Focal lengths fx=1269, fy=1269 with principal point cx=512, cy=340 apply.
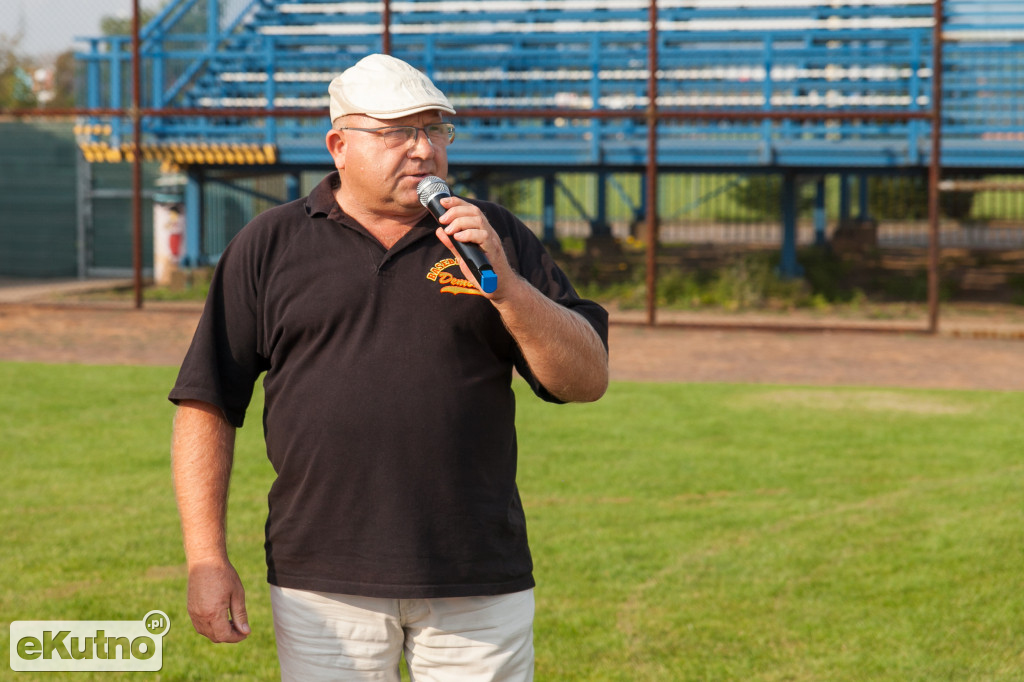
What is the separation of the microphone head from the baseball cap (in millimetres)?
142

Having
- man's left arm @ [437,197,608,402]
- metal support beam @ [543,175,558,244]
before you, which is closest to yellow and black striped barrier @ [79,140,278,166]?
metal support beam @ [543,175,558,244]

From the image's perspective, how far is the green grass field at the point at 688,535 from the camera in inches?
187

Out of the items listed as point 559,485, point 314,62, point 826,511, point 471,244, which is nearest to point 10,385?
Result: point 559,485

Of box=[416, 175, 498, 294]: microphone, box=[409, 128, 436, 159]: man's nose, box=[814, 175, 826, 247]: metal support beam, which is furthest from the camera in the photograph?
box=[814, 175, 826, 247]: metal support beam

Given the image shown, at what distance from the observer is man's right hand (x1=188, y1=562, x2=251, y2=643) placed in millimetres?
2688

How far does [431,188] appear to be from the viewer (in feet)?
8.22

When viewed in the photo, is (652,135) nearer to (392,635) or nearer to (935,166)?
(935,166)

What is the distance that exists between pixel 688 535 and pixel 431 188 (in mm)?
3953

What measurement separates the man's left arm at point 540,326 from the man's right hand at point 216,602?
79 cm

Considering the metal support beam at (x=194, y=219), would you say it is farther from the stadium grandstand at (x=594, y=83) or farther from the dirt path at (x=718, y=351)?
the dirt path at (x=718, y=351)

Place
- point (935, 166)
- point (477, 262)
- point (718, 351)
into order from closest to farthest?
point (477, 262)
point (718, 351)
point (935, 166)

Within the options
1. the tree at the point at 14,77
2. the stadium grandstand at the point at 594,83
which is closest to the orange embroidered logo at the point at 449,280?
the stadium grandstand at the point at 594,83

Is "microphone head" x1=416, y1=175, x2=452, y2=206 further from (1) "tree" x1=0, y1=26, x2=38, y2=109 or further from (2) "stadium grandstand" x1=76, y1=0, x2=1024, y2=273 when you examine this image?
(1) "tree" x1=0, y1=26, x2=38, y2=109

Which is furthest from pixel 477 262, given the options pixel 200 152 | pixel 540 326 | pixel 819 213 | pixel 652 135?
pixel 819 213
